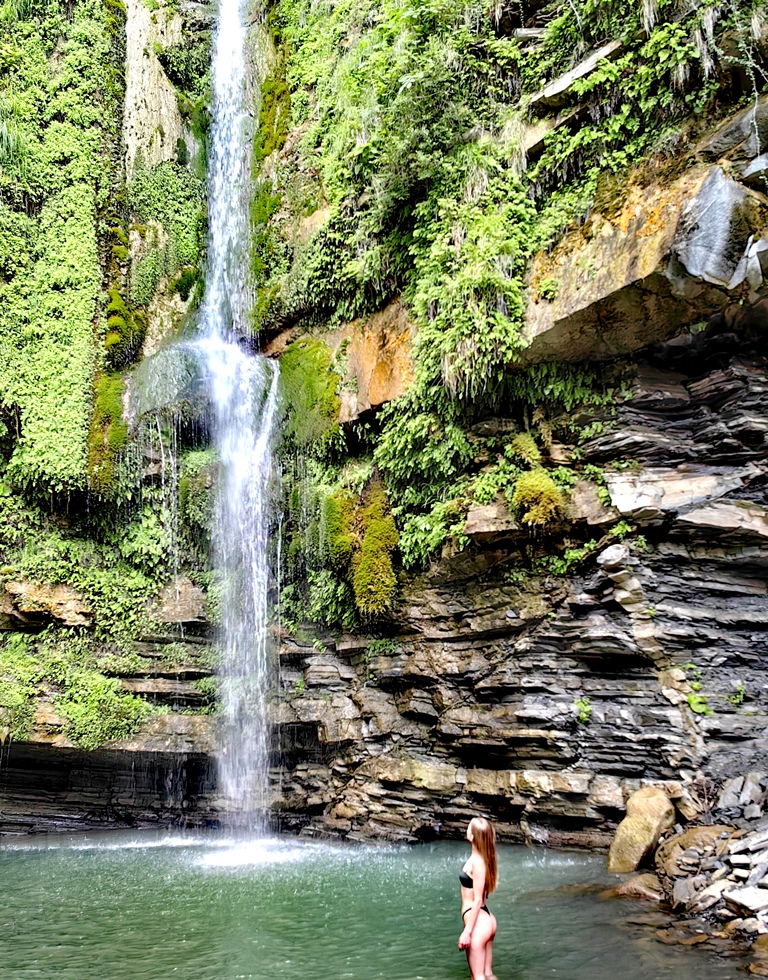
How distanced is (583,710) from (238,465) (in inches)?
290

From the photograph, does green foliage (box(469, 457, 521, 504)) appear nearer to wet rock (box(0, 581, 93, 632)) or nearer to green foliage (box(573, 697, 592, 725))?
green foliage (box(573, 697, 592, 725))

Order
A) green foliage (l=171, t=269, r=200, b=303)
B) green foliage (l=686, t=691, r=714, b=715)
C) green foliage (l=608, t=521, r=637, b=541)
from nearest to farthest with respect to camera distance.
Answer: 1. green foliage (l=686, t=691, r=714, b=715)
2. green foliage (l=608, t=521, r=637, b=541)
3. green foliage (l=171, t=269, r=200, b=303)

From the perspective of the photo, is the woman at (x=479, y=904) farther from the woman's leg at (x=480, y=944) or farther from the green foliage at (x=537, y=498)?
the green foliage at (x=537, y=498)

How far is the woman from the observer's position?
15.7ft

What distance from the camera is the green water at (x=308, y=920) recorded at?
17.6 ft

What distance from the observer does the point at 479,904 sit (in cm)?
497

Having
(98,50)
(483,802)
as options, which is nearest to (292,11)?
(98,50)

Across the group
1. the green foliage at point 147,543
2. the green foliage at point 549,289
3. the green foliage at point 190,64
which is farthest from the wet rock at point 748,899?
the green foliage at point 190,64

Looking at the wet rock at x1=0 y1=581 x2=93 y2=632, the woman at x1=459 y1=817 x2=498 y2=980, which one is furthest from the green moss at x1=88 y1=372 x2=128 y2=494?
the woman at x1=459 y1=817 x2=498 y2=980

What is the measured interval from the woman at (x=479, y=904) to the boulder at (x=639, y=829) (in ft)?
9.55

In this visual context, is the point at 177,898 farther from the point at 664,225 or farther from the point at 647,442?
the point at 664,225

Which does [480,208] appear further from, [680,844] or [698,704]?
[680,844]

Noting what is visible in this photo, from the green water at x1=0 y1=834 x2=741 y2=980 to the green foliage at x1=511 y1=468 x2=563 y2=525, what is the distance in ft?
13.4

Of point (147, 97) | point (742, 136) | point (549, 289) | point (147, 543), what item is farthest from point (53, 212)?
point (742, 136)
